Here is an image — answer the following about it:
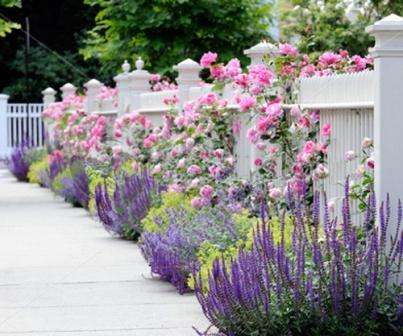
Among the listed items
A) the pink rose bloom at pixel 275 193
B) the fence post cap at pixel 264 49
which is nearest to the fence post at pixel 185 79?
the fence post cap at pixel 264 49

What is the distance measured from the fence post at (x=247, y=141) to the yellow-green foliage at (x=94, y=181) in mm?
2990

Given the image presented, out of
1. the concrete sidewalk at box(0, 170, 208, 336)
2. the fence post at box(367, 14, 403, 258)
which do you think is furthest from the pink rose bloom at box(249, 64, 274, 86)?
the fence post at box(367, 14, 403, 258)

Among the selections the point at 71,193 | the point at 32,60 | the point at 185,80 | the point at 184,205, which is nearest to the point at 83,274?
the point at 184,205

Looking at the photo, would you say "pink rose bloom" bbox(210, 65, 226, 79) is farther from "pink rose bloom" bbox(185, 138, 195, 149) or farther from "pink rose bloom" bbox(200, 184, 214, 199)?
"pink rose bloom" bbox(200, 184, 214, 199)

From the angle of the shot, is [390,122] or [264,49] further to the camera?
[264,49]

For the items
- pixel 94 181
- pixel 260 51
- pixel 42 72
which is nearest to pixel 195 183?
pixel 260 51

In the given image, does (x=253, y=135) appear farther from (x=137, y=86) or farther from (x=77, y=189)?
(x=137, y=86)

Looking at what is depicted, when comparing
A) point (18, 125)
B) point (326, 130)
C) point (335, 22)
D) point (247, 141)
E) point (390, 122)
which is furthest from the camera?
point (18, 125)

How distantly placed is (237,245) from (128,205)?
4.75m

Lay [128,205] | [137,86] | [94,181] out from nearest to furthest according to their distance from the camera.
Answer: [128,205] → [94,181] → [137,86]

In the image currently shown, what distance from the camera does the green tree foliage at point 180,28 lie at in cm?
2469

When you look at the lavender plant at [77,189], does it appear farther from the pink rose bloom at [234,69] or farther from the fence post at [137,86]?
the pink rose bloom at [234,69]

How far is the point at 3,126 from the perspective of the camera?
33.9 metres

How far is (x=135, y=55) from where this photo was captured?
2508cm
